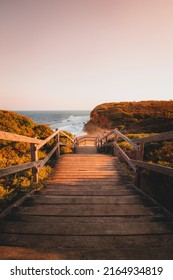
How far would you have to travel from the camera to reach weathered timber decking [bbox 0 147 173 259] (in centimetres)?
161

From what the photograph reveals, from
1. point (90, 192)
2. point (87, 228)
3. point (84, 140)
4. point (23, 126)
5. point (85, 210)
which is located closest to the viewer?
point (87, 228)

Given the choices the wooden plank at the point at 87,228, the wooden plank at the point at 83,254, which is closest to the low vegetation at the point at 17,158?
the wooden plank at the point at 87,228

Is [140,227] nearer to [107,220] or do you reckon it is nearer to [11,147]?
[107,220]

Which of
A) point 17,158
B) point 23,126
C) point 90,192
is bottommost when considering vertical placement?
point 90,192

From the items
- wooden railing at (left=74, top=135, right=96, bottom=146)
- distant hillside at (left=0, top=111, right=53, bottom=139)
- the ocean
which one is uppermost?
the ocean

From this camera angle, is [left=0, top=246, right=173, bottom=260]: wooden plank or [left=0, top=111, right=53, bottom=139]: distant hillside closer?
[left=0, top=246, right=173, bottom=260]: wooden plank

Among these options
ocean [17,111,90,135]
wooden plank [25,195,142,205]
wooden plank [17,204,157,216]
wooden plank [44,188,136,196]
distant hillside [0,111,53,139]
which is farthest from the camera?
ocean [17,111,90,135]

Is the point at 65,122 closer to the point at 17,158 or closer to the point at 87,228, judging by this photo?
the point at 17,158

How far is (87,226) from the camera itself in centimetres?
205

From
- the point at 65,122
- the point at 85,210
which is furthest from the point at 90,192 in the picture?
the point at 65,122

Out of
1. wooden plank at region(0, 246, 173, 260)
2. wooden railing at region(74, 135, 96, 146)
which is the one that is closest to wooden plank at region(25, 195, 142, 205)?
wooden plank at region(0, 246, 173, 260)

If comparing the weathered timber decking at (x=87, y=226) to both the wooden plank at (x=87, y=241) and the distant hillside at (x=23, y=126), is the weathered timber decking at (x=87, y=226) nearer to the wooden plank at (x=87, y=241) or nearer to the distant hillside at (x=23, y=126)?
the wooden plank at (x=87, y=241)

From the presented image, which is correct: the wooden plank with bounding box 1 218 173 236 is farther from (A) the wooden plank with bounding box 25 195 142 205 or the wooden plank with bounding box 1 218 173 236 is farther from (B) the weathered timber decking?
(A) the wooden plank with bounding box 25 195 142 205
